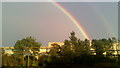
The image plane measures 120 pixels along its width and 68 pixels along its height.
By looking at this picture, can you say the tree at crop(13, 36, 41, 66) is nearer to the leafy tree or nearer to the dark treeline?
the dark treeline

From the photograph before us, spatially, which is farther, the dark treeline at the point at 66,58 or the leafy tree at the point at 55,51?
the leafy tree at the point at 55,51

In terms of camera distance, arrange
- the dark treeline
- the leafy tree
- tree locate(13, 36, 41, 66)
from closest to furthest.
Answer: the dark treeline → the leafy tree → tree locate(13, 36, 41, 66)

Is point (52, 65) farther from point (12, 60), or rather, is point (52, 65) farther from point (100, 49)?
point (100, 49)

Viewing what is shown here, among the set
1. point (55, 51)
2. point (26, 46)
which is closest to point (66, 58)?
point (55, 51)

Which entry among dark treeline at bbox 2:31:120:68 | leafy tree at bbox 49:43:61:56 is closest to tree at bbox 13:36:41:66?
dark treeline at bbox 2:31:120:68

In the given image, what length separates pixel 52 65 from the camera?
1798cm

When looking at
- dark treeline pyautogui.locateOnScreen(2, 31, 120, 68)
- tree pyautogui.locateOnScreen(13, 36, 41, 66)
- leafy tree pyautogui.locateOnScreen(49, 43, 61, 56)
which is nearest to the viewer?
dark treeline pyautogui.locateOnScreen(2, 31, 120, 68)

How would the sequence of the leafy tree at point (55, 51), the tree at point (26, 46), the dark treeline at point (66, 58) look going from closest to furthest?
the dark treeline at point (66, 58)
the leafy tree at point (55, 51)
the tree at point (26, 46)

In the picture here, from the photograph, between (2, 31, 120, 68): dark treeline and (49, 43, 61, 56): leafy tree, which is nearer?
(2, 31, 120, 68): dark treeline

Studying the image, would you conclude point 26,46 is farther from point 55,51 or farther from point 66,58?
point 66,58

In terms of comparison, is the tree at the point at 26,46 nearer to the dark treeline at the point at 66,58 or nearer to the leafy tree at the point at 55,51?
the dark treeline at the point at 66,58

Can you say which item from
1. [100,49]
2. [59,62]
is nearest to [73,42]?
[100,49]

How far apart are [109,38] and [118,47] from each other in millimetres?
3232

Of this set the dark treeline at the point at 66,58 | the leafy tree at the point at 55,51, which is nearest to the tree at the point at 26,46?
the dark treeline at the point at 66,58
